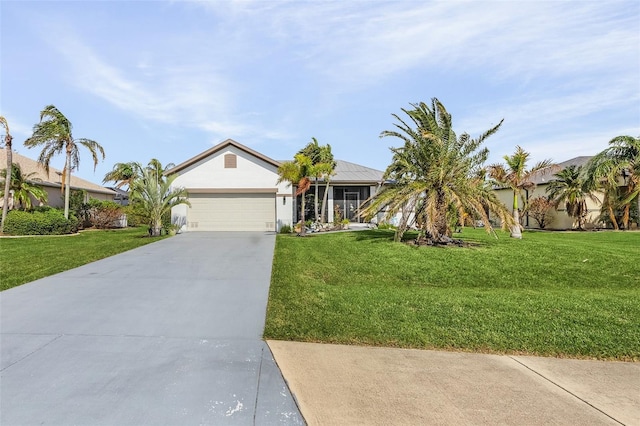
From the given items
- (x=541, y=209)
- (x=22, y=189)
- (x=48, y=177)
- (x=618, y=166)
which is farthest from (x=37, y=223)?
(x=618, y=166)

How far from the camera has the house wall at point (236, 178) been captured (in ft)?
64.8

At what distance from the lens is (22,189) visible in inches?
809

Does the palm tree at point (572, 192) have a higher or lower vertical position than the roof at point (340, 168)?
lower

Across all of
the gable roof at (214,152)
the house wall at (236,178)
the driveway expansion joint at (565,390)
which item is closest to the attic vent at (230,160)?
the house wall at (236,178)

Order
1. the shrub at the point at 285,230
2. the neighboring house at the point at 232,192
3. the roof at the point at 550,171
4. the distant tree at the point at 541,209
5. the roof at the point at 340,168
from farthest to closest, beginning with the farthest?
1. the roof at the point at 550,171
2. the distant tree at the point at 541,209
3. the neighboring house at the point at 232,192
4. the roof at the point at 340,168
5. the shrub at the point at 285,230

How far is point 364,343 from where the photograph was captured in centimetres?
476

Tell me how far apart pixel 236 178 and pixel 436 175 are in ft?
38.9

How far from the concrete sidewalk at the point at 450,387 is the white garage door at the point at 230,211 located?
1582 centimetres

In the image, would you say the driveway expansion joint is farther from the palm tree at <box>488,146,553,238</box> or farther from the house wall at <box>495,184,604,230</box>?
the house wall at <box>495,184,604,230</box>

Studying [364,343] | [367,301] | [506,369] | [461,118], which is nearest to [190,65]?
[461,118]

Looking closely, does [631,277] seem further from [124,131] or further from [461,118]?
[124,131]

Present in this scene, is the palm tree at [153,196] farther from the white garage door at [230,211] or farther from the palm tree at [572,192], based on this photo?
the palm tree at [572,192]

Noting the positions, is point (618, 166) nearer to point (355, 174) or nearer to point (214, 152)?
point (355, 174)

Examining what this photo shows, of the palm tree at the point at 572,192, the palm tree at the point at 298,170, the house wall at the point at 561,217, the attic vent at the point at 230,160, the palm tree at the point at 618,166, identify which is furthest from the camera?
the house wall at the point at 561,217
